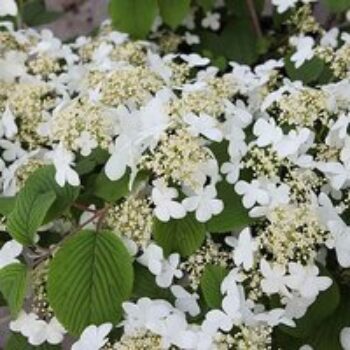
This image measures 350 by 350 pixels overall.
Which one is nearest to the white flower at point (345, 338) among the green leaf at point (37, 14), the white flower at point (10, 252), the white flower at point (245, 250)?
the white flower at point (245, 250)

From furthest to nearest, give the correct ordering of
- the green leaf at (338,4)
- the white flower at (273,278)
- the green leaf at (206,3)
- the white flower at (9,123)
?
the green leaf at (206,3) < the green leaf at (338,4) < the white flower at (9,123) < the white flower at (273,278)

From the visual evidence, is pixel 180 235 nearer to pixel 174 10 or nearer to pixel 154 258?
pixel 154 258

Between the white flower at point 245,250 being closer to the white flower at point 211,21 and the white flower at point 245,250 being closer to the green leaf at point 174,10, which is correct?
the green leaf at point 174,10

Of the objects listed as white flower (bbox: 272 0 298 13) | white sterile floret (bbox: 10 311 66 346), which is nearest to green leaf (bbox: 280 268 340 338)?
white sterile floret (bbox: 10 311 66 346)

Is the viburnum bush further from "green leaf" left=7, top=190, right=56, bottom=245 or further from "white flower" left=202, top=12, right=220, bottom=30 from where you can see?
"white flower" left=202, top=12, right=220, bottom=30

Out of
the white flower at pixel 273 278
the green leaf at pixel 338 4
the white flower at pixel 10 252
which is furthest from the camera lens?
the green leaf at pixel 338 4
